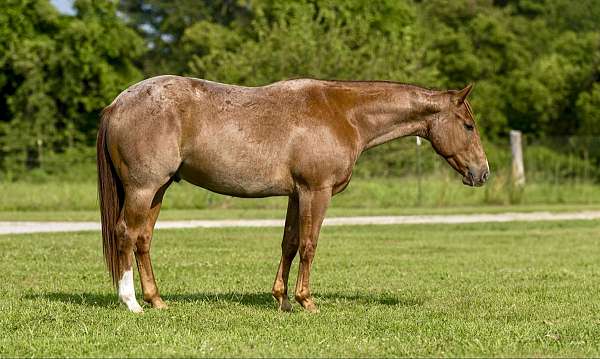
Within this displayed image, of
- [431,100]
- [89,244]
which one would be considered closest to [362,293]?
[431,100]

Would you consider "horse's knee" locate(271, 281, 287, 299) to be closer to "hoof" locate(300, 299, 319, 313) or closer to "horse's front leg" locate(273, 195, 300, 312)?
"horse's front leg" locate(273, 195, 300, 312)

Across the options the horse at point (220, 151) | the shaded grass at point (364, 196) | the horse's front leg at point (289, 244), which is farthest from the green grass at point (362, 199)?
the horse at point (220, 151)

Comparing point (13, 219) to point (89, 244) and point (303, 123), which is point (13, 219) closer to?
point (89, 244)

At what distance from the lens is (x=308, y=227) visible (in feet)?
33.3

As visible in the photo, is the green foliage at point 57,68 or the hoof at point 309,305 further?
the green foliage at point 57,68

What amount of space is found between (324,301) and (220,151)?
2057 millimetres

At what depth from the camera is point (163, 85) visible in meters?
9.96

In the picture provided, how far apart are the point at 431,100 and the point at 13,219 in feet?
56.6

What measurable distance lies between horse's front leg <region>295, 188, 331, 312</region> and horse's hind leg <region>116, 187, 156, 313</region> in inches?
56.0

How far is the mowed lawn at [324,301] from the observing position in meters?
8.04

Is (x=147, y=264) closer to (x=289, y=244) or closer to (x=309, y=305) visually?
(x=289, y=244)

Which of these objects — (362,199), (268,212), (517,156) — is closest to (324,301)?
(268,212)

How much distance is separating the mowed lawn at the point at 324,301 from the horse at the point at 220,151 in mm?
665

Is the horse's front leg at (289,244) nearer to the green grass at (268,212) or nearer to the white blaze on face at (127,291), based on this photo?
the white blaze on face at (127,291)
